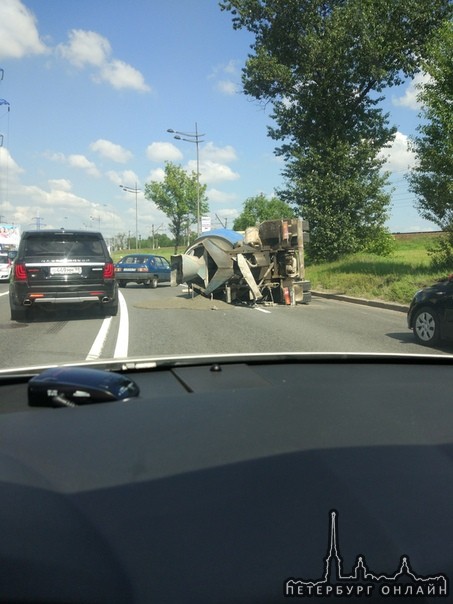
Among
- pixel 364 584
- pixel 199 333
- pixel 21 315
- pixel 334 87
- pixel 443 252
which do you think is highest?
pixel 334 87

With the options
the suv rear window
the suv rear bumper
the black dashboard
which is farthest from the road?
the black dashboard

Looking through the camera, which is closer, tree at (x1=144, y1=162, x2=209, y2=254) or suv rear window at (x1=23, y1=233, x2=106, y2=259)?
suv rear window at (x1=23, y1=233, x2=106, y2=259)

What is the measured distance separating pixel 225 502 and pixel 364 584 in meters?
0.40

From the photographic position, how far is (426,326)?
9.66m

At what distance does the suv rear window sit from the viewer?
1216 cm

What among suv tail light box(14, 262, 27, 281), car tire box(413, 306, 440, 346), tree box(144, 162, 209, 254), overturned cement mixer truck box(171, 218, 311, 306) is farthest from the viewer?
tree box(144, 162, 209, 254)

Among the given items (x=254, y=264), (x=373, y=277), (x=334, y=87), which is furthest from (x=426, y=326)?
(x=334, y=87)

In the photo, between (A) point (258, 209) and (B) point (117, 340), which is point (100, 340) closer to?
(B) point (117, 340)

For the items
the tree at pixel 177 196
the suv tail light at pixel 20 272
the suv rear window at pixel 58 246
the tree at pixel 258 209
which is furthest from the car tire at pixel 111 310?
the tree at pixel 258 209

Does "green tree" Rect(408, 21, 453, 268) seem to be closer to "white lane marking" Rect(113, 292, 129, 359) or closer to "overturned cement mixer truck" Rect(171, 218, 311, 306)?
"overturned cement mixer truck" Rect(171, 218, 311, 306)

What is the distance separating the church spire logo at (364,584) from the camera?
1.39m

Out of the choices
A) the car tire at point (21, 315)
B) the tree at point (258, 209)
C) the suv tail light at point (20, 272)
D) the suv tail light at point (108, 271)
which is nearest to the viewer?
the suv tail light at point (20, 272)

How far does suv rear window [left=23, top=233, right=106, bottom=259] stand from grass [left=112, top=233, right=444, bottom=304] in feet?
30.4

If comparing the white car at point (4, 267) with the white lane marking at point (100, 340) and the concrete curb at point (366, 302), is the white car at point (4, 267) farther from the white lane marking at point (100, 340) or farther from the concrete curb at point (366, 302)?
the white lane marking at point (100, 340)
